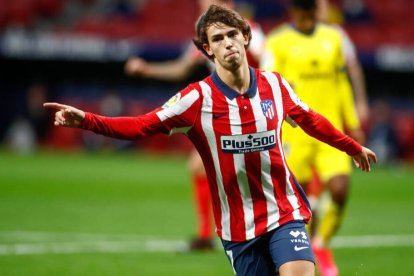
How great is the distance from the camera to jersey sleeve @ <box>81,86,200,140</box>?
5547mm

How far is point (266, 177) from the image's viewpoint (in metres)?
5.85

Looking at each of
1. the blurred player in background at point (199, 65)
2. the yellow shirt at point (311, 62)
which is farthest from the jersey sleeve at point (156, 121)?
the yellow shirt at point (311, 62)

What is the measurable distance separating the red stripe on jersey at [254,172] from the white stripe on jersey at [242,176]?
20mm

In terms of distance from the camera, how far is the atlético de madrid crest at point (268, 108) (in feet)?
19.1

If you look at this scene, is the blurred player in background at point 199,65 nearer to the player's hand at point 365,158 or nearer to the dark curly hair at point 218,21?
the dark curly hair at point 218,21

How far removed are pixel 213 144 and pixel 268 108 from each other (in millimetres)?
407

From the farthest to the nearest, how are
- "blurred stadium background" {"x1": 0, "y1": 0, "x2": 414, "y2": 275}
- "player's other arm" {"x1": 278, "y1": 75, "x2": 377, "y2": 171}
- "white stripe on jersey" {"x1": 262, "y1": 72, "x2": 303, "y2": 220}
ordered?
1. "blurred stadium background" {"x1": 0, "y1": 0, "x2": 414, "y2": 275}
2. "player's other arm" {"x1": 278, "y1": 75, "x2": 377, "y2": 171}
3. "white stripe on jersey" {"x1": 262, "y1": 72, "x2": 303, "y2": 220}

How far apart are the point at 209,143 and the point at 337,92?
3.45m

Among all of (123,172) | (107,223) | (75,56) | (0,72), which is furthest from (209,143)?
(0,72)

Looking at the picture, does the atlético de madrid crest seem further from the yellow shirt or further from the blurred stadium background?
the blurred stadium background

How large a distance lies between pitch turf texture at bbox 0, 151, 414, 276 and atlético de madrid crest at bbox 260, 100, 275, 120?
3.31 m

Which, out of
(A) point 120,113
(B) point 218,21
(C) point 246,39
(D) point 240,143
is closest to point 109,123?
(D) point 240,143

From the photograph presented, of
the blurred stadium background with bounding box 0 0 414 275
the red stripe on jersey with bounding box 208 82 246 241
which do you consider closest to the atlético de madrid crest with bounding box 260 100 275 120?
the red stripe on jersey with bounding box 208 82 246 241

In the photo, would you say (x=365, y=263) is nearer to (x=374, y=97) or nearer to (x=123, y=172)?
(x=123, y=172)
